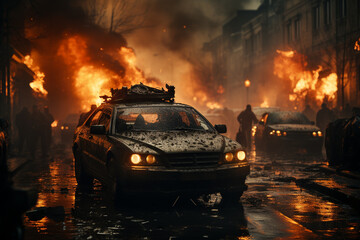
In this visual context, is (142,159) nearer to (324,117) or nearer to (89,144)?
(89,144)

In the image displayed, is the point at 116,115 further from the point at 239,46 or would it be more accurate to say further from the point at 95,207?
the point at 239,46

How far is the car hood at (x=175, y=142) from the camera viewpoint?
8.56 metres

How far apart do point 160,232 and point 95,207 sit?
2149 mm

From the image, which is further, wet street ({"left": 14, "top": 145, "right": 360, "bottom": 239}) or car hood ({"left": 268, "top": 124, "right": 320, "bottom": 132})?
car hood ({"left": 268, "top": 124, "right": 320, "bottom": 132})

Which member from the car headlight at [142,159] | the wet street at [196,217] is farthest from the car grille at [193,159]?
the wet street at [196,217]

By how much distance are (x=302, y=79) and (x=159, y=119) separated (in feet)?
107

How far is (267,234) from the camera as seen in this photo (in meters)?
6.98

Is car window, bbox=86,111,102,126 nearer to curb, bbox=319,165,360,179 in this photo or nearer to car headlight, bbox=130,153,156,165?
car headlight, bbox=130,153,156,165

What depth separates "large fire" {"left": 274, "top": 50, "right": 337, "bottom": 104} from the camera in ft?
124

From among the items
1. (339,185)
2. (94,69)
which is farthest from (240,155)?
(94,69)

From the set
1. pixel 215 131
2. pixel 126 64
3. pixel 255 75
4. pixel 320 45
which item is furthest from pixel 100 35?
pixel 215 131

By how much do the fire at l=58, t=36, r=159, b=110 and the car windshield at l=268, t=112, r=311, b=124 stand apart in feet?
50.1

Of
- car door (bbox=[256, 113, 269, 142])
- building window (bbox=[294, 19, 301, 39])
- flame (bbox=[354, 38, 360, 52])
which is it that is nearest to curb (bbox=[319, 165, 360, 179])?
car door (bbox=[256, 113, 269, 142])

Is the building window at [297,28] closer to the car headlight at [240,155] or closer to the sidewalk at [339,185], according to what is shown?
the sidewalk at [339,185]
